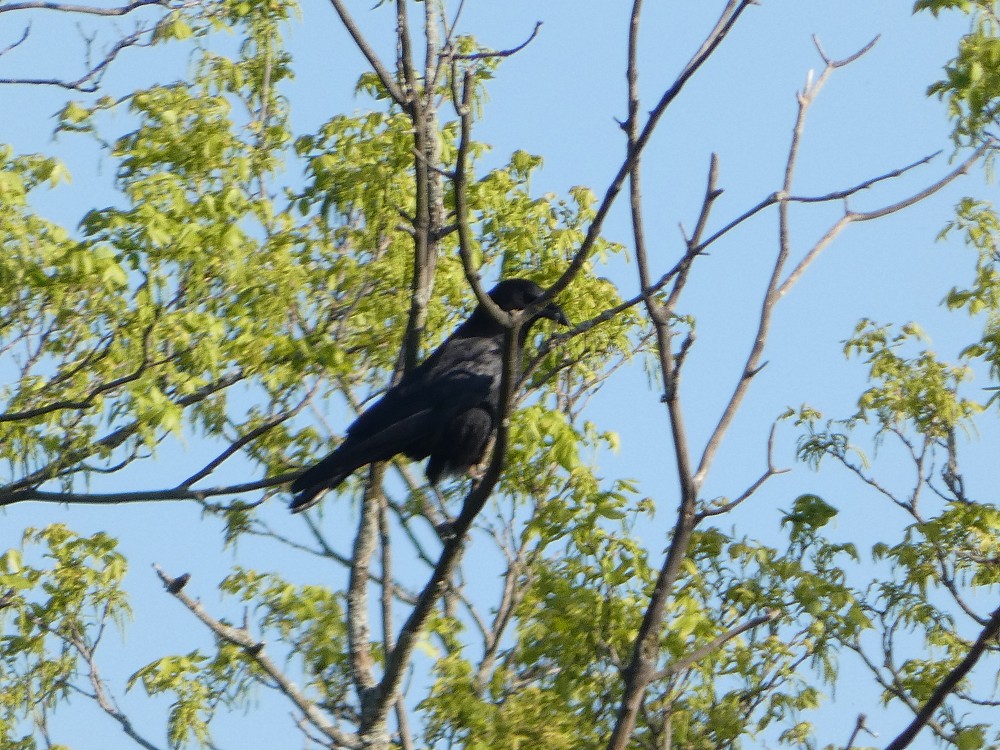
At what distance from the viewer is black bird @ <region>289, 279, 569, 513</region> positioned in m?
8.25

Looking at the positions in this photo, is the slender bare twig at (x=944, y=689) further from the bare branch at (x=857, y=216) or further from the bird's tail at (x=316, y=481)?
the bird's tail at (x=316, y=481)

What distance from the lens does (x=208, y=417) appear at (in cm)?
903

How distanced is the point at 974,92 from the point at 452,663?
4568 millimetres

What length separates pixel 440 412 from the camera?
839 centimetres

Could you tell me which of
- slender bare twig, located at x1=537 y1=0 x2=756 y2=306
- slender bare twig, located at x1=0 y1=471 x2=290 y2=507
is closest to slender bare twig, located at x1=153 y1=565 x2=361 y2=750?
slender bare twig, located at x1=0 y1=471 x2=290 y2=507

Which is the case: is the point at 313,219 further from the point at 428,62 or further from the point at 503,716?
the point at 503,716

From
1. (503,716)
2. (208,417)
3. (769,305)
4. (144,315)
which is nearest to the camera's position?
(769,305)

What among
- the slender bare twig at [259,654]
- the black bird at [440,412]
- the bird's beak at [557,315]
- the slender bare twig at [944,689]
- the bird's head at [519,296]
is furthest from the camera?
the bird's head at [519,296]

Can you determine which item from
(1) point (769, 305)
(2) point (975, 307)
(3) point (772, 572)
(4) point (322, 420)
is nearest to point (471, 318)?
(4) point (322, 420)

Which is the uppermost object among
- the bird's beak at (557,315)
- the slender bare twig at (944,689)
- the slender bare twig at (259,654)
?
the bird's beak at (557,315)

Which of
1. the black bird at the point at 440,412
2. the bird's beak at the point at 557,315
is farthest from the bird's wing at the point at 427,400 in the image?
the bird's beak at the point at 557,315

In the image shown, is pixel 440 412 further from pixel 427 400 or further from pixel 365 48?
pixel 365 48

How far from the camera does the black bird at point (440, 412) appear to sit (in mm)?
8250

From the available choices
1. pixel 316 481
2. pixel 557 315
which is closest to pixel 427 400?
pixel 316 481
